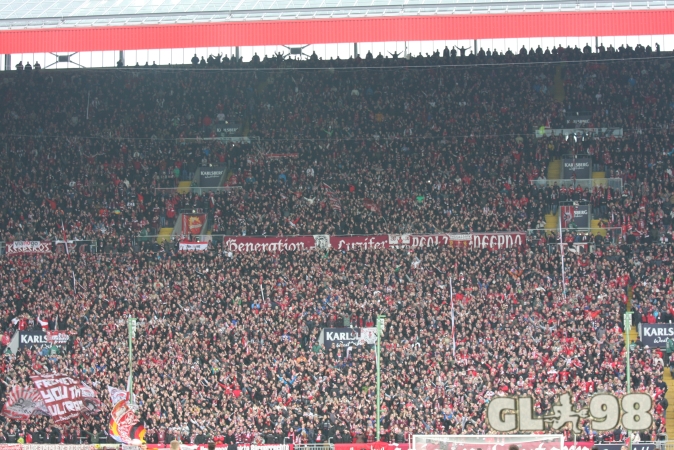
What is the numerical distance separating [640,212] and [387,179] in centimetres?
1156

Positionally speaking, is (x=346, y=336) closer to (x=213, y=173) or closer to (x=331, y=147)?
(x=331, y=147)

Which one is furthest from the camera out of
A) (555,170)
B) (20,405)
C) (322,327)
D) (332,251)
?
(555,170)

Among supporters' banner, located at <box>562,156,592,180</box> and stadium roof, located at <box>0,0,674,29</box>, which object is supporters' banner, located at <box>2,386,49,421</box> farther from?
supporters' banner, located at <box>562,156,592,180</box>

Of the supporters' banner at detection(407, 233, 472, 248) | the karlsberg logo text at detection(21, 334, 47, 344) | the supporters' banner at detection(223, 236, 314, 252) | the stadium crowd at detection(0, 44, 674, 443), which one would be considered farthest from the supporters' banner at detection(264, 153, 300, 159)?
the karlsberg logo text at detection(21, 334, 47, 344)

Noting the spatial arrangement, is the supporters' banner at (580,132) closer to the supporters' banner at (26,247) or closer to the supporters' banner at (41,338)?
the supporters' banner at (26,247)

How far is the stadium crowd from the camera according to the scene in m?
36.4

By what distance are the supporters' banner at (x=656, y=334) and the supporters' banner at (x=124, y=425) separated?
59.8 feet

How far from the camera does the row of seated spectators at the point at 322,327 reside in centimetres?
3559

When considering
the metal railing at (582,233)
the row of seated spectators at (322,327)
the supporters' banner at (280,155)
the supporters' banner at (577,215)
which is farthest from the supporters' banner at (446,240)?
the supporters' banner at (280,155)

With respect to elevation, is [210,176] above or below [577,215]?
above

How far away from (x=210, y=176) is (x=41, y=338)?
13580 millimetres

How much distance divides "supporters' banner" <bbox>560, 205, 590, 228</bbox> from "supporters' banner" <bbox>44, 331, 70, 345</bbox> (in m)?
21.8

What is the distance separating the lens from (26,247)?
47719mm

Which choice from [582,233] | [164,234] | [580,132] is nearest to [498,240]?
[582,233]
